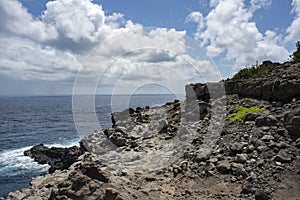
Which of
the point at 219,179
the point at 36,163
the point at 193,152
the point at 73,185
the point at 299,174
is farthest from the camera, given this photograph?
the point at 36,163

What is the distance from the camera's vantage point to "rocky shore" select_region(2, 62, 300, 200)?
9430mm

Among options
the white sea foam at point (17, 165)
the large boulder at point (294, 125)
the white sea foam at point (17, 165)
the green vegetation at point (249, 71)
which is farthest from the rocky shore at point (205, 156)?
Result: the white sea foam at point (17, 165)

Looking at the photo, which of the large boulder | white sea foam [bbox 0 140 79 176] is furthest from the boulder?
white sea foam [bbox 0 140 79 176]

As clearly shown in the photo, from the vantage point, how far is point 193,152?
14297 millimetres

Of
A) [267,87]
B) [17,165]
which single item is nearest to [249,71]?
[267,87]

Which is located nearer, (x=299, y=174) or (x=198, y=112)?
(x=299, y=174)

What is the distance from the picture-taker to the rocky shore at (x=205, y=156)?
943 centimetres

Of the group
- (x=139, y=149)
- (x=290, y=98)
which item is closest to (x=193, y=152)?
(x=139, y=149)

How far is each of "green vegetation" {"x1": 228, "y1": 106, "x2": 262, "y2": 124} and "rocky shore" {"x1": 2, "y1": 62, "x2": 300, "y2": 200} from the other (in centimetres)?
21

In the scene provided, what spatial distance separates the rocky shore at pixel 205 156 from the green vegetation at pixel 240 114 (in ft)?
0.67

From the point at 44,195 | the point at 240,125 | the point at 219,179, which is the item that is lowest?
the point at 44,195

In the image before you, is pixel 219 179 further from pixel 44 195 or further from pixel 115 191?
pixel 44 195

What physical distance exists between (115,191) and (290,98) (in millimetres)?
12441

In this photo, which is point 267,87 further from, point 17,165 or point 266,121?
point 17,165
